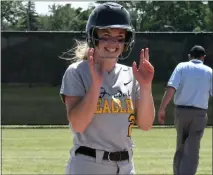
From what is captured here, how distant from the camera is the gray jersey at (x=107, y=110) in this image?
350cm

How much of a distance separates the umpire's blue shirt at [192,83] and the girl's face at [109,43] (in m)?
4.47

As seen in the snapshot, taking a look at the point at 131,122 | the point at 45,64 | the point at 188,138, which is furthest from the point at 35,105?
the point at 131,122

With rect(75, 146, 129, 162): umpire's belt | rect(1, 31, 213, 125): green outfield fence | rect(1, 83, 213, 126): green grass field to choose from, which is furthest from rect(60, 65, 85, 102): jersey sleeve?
rect(1, 83, 213, 126): green grass field

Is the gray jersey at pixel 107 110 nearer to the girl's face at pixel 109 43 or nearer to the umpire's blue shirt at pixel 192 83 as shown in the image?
the girl's face at pixel 109 43

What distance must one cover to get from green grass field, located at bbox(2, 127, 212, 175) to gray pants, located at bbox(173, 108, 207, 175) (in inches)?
26.5

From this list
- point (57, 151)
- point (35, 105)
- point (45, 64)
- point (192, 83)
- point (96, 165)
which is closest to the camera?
point (96, 165)

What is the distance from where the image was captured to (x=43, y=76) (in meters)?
15.1

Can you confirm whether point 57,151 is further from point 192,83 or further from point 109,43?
point 109,43

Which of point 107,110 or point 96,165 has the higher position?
point 107,110

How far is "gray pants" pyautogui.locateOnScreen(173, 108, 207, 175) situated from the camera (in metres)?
7.94

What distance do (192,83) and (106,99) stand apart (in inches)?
182

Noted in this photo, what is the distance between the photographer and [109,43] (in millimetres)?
3512

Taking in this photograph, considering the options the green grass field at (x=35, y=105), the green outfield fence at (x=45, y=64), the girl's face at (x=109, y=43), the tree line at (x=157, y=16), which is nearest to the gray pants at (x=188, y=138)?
the girl's face at (x=109, y=43)

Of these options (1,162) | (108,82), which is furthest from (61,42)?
(108,82)
